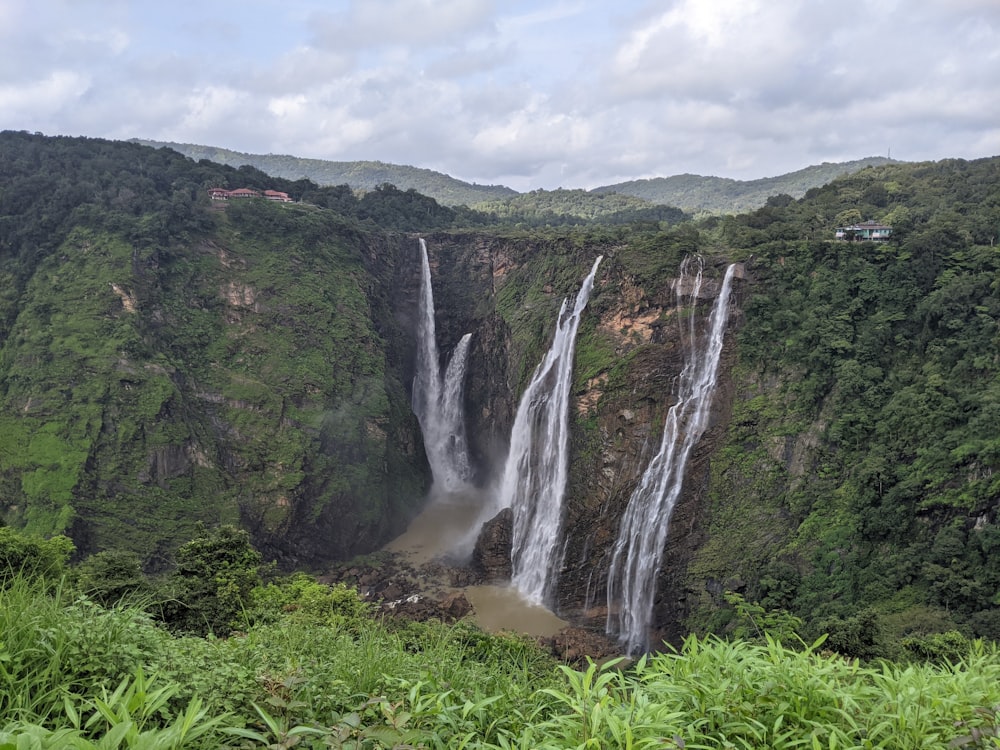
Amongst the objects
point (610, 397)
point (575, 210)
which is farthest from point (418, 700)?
point (575, 210)

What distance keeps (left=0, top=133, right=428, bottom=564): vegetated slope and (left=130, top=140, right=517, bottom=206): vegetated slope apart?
61.2m

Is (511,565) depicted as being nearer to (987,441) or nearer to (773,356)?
(773,356)

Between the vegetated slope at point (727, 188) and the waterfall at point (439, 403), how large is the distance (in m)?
35.7

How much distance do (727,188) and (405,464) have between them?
214 feet

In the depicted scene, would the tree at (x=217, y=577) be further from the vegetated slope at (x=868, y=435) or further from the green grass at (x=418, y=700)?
the vegetated slope at (x=868, y=435)

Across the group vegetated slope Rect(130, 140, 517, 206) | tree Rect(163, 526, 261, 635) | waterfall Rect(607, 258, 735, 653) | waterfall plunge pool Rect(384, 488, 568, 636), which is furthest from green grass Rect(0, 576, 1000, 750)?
vegetated slope Rect(130, 140, 517, 206)

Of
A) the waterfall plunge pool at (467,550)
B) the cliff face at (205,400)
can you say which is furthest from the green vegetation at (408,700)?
the cliff face at (205,400)

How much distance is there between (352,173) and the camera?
101 m

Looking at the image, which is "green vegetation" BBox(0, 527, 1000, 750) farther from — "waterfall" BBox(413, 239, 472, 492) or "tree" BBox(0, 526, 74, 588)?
"waterfall" BBox(413, 239, 472, 492)

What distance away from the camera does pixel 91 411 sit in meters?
21.8

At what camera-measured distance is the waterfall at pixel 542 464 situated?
2091 cm

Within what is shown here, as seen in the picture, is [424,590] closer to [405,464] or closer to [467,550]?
[467,550]

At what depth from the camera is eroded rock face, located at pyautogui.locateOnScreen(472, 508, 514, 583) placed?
21688 millimetres

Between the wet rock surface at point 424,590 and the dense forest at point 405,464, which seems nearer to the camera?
the dense forest at point 405,464
